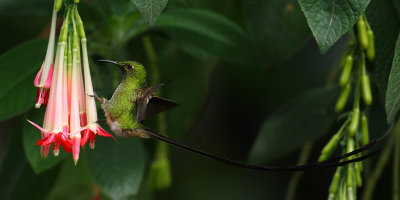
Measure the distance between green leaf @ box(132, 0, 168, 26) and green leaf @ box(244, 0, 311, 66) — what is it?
65 centimetres

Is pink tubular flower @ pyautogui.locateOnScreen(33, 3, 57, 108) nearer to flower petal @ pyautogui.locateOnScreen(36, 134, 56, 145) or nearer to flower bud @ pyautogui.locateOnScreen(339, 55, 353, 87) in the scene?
flower petal @ pyautogui.locateOnScreen(36, 134, 56, 145)

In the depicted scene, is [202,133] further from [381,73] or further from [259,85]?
[381,73]

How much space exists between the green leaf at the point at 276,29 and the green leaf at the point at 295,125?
0.70ft

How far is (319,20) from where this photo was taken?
0.81 m

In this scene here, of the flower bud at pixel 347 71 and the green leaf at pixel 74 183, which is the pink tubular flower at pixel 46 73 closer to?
the flower bud at pixel 347 71

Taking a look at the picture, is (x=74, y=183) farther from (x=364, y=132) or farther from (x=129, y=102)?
(x=364, y=132)

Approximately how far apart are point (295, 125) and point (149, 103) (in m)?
0.63

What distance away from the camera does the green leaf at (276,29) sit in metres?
1.38

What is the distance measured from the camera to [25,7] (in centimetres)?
146

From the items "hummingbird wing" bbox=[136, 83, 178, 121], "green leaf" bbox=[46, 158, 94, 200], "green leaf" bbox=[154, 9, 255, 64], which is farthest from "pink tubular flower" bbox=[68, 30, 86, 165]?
"green leaf" bbox=[46, 158, 94, 200]

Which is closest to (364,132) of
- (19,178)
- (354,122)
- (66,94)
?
(354,122)

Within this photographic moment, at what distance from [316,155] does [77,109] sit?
1.43 metres

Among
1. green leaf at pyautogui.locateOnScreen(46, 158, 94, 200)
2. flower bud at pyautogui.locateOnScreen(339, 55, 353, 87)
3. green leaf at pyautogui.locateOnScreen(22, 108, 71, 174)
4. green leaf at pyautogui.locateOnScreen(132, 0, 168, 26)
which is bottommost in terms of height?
green leaf at pyautogui.locateOnScreen(46, 158, 94, 200)

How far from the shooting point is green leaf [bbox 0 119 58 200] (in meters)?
1.53
